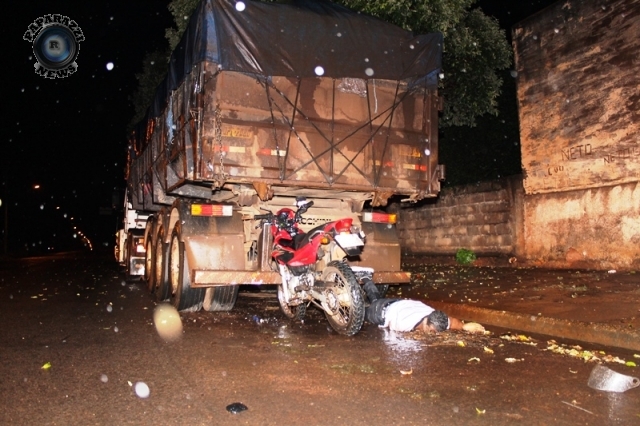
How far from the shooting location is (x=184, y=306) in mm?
7648

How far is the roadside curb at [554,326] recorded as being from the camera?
17.8 feet

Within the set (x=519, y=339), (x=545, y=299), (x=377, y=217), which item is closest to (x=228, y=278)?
(x=377, y=217)

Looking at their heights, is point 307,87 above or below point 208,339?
above

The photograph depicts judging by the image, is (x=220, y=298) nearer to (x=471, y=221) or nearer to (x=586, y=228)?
(x=586, y=228)

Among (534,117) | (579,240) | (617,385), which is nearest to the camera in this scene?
(617,385)

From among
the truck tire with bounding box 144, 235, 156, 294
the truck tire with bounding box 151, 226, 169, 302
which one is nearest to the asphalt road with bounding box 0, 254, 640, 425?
the truck tire with bounding box 151, 226, 169, 302

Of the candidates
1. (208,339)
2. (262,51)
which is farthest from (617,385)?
(262,51)

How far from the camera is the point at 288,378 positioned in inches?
170

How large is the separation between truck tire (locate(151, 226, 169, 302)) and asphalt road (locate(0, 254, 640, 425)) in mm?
1756

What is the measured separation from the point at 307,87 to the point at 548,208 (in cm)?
596

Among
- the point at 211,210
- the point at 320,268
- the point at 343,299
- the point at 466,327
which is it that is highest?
the point at 211,210

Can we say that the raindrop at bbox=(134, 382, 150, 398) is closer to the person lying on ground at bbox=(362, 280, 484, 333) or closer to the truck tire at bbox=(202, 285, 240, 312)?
the person lying on ground at bbox=(362, 280, 484, 333)

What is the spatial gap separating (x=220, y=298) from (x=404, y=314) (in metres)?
2.85

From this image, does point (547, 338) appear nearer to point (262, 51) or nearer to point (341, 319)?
point (341, 319)
